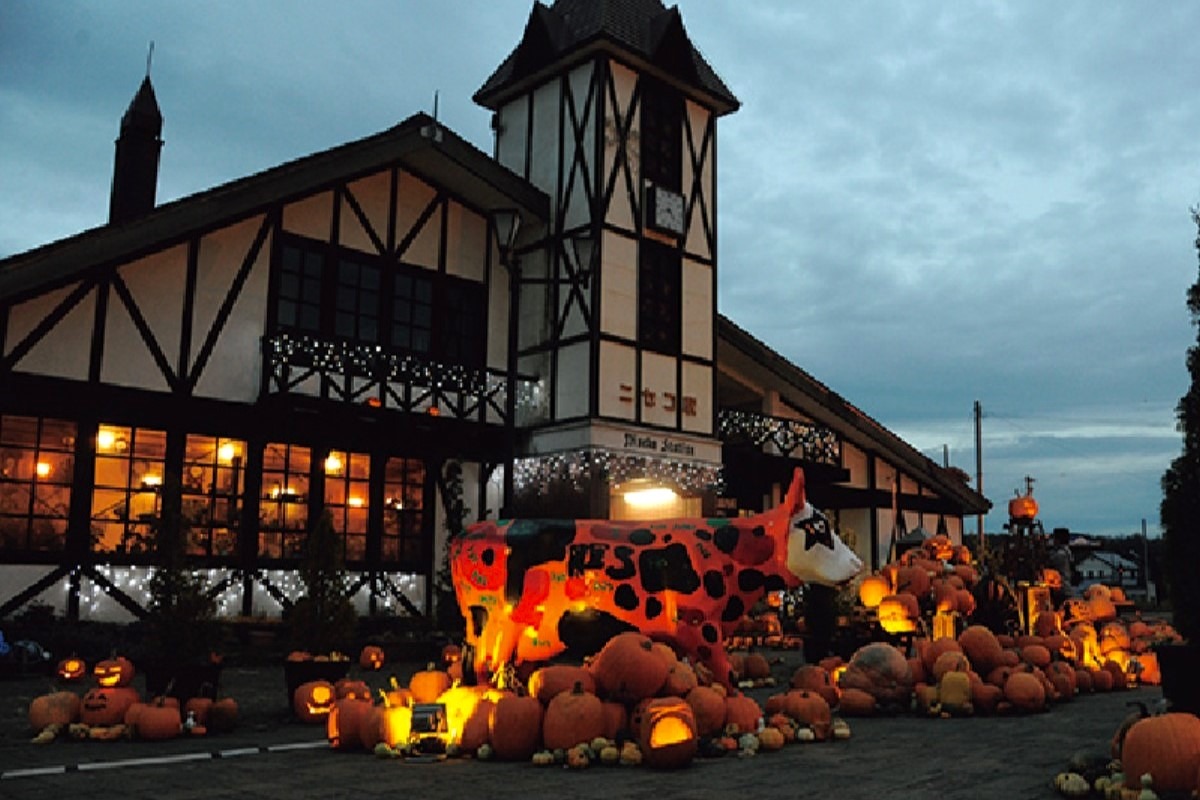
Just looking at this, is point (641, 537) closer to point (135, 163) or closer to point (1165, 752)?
point (1165, 752)

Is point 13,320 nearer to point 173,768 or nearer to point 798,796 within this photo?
point 173,768

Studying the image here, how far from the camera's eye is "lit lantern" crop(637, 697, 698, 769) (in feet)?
22.3

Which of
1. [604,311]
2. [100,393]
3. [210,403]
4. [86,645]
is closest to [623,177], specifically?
[604,311]

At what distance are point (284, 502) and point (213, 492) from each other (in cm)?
116

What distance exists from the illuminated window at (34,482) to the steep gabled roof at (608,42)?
35.3 ft

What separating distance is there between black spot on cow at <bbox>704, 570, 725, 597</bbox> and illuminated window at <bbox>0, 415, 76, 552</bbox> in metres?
10.7

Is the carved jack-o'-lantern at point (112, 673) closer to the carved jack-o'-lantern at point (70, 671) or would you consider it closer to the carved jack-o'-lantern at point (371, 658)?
the carved jack-o'-lantern at point (70, 671)

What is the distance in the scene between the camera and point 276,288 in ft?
56.0

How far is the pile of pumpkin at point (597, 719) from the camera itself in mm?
7000

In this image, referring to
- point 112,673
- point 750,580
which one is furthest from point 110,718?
point 750,580

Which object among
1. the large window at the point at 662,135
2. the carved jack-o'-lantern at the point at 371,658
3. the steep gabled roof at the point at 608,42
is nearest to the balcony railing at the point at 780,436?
the large window at the point at 662,135

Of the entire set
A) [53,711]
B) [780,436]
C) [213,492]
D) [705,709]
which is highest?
[780,436]

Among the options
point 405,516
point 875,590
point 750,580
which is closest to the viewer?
point 750,580

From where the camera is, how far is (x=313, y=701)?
9.51m
